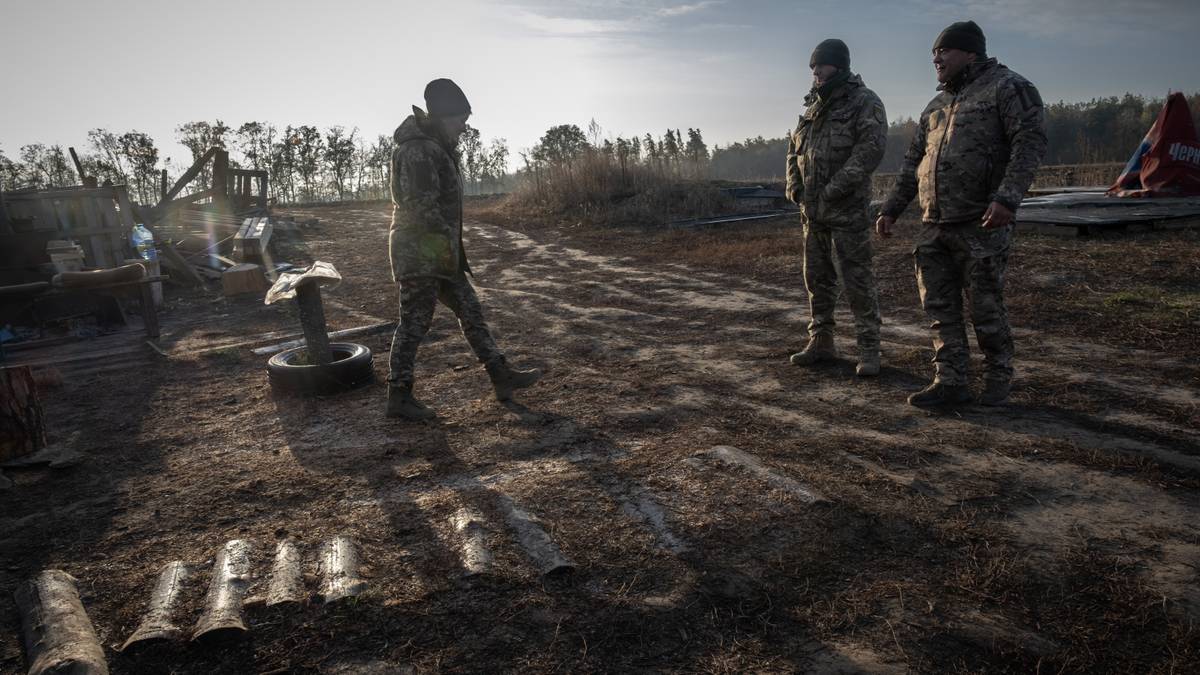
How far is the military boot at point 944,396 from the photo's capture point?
396 centimetres

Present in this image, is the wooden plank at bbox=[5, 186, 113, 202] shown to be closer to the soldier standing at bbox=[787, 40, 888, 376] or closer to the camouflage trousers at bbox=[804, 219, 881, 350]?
the soldier standing at bbox=[787, 40, 888, 376]

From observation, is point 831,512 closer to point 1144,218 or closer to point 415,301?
point 415,301

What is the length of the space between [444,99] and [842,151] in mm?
2596

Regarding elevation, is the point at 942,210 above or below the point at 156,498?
above

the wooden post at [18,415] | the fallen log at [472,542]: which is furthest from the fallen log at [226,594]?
the wooden post at [18,415]

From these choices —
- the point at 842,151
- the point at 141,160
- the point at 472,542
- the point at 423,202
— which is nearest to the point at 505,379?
the point at 423,202

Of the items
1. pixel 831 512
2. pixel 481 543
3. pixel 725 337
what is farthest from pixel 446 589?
pixel 725 337

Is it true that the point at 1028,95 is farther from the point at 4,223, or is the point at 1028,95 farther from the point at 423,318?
the point at 4,223

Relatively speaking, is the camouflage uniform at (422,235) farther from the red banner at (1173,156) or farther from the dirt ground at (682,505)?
the red banner at (1173,156)

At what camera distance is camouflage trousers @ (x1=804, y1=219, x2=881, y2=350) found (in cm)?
456

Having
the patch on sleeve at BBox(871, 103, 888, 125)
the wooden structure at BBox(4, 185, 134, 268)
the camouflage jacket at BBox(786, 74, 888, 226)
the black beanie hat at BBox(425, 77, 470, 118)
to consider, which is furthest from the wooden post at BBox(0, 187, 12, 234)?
the patch on sleeve at BBox(871, 103, 888, 125)

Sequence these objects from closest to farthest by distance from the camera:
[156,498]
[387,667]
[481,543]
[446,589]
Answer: [387,667]
[446,589]
[481,543]
[156,498]

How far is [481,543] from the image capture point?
9.13 ft

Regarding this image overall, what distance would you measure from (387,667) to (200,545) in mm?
1373
